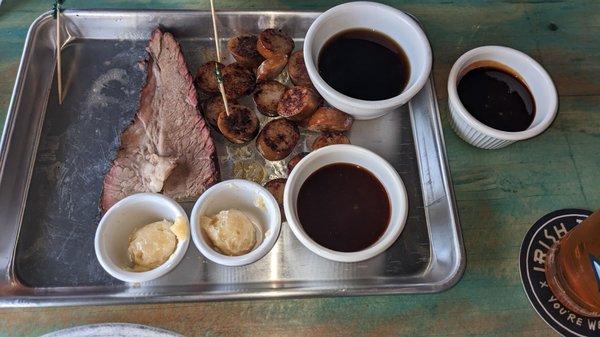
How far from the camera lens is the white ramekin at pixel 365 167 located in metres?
1.48

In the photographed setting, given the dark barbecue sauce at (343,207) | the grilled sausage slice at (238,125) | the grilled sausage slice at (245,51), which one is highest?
the grilled sausage slice at (245,51)

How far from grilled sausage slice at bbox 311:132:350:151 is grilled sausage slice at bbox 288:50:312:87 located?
0.23 m

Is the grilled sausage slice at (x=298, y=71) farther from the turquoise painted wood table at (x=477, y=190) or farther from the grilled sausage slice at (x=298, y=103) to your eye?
the turquoise painted wood table at (x=477, y=190)

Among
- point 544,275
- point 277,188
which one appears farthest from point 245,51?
point 544,275

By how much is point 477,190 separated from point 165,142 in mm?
1234

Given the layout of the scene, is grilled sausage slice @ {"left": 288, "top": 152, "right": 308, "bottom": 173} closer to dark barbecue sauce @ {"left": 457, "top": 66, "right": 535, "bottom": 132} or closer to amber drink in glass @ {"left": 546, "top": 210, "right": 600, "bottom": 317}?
dark barbecue sauce @ {"left": 457, "top": 66, "right": 535, "bottom": 132}

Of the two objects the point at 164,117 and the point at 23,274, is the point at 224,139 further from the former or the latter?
the point at 23,274

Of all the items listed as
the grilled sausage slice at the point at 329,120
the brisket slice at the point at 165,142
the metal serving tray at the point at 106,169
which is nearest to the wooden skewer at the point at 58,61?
the metal serving tray at the point at 106,169

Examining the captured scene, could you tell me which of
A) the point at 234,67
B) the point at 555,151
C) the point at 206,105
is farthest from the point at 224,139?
the point at 555,151

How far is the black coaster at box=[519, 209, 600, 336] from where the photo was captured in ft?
5.21

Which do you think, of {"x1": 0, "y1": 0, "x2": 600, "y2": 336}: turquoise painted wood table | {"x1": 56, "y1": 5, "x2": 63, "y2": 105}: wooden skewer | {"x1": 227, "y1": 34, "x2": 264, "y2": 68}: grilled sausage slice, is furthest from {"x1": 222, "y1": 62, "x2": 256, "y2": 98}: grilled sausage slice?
{"x1": 56, "y1": 5, "x2": 63, "y2": 105}: wooden skewer

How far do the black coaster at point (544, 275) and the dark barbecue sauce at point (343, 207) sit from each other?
561 millimetres

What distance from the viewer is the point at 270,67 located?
1.83m

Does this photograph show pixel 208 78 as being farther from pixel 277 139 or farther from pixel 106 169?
pixel 106 169
